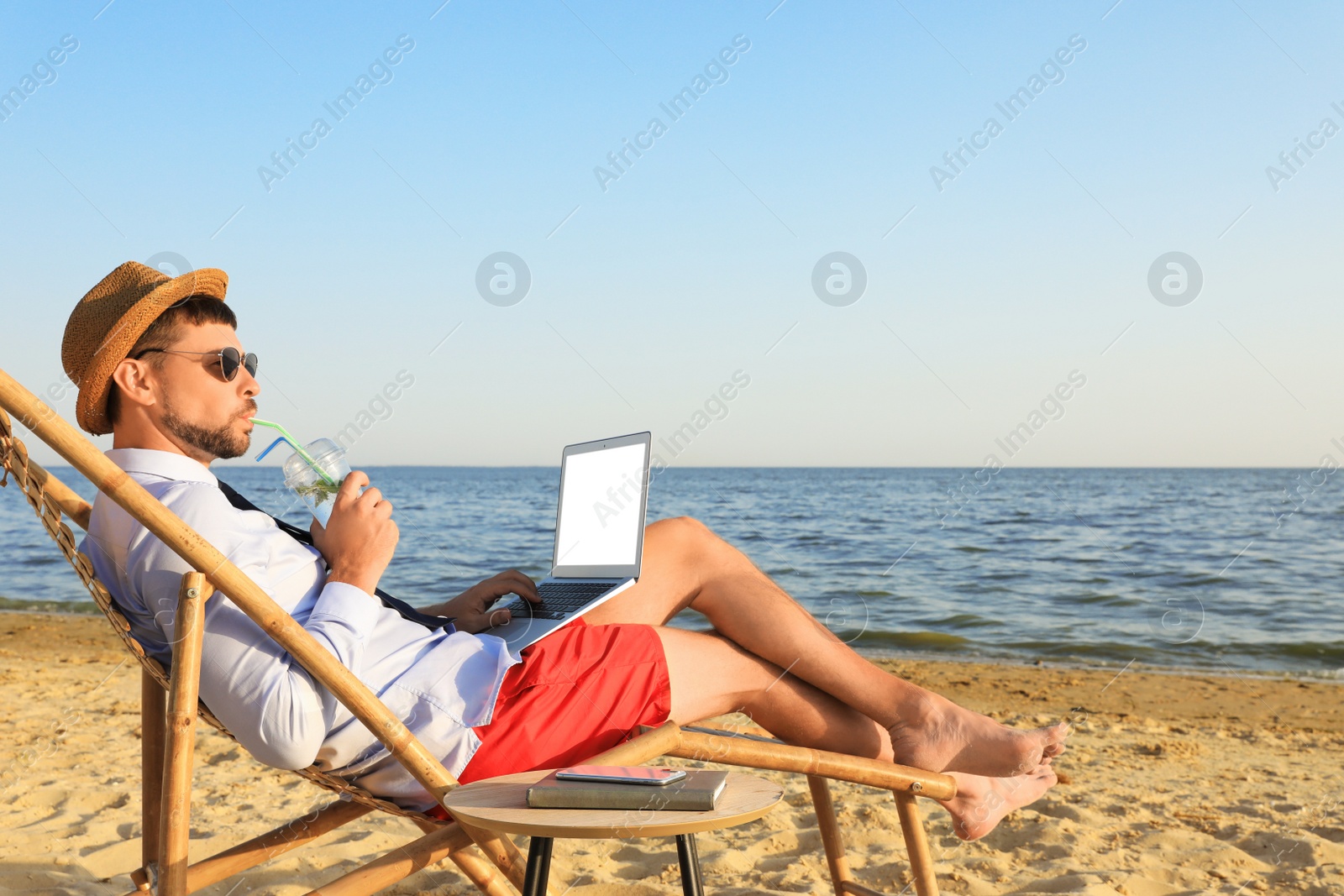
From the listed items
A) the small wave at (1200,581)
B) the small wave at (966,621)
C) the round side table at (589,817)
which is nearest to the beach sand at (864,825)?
the round side table at (589,817)

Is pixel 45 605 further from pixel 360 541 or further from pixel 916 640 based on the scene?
pixel 360 541

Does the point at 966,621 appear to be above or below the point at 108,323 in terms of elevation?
below

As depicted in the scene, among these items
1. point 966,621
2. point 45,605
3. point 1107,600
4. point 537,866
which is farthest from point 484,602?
point 45,605

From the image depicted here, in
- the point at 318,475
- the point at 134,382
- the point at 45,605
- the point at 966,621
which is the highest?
the point at 134,382

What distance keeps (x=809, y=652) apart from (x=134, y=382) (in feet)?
5.01

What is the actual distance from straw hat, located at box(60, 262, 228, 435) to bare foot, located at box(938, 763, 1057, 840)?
1.99m

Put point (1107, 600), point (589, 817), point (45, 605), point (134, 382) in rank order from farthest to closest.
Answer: point (45, 605), point (1107, 600), point (134, 382), point (589, 817)

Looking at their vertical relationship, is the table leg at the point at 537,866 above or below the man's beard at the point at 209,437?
below

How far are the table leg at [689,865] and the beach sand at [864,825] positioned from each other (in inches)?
41.9

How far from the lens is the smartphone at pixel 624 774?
4.75 ft

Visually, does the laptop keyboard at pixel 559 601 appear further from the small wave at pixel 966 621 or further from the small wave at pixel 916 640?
the small wave at pixel 966 621

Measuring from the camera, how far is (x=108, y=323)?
1982 mm

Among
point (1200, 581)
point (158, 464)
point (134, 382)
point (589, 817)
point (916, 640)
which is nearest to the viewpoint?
point (589, 817)

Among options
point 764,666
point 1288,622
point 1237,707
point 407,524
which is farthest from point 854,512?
point 764,666
